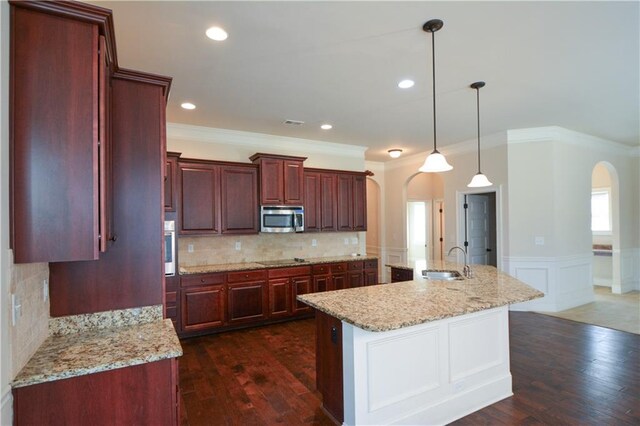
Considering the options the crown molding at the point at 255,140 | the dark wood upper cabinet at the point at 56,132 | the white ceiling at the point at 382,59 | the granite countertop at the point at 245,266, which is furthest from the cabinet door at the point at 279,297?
the dark wood upper cabinet at the point at 56,132

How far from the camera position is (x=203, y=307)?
4.34 m

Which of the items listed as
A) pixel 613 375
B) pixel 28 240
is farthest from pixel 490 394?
pixel 28 240

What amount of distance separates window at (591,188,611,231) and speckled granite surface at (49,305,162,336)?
894cm

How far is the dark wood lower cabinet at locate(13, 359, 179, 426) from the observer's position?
4.92 feet

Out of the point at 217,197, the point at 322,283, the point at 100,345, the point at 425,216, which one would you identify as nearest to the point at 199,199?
the point at 217,197

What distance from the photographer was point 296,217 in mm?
5211

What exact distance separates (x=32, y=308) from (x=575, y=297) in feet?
23.3

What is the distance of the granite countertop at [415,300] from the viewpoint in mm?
2047

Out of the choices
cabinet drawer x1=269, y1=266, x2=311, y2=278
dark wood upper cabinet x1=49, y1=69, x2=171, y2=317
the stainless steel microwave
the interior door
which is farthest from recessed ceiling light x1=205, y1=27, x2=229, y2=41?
the interior door

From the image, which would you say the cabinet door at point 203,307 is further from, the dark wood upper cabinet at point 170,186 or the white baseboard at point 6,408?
the white baseboard at point 6,408

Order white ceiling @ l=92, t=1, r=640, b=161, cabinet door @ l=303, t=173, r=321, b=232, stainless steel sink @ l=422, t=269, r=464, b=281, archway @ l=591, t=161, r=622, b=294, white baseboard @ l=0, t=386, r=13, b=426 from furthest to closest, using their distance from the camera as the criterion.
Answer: archway @ l=591, t=161, r=622, b=294 → cabinet door @ l=303, t=173, r=321, b=232 → stainless steel sink @ l=422, t=269, r=464, b=281 → white ceiling @ l=92, t=1, r=640, b=161 → white baseboard @ l=0, t=386, r=13, b=426

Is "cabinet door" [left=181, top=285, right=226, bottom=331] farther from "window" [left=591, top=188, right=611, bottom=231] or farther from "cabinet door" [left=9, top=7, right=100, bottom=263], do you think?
"window" [left=591, top=188, right=611, bottom=231]

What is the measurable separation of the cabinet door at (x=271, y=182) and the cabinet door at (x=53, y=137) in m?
3.40

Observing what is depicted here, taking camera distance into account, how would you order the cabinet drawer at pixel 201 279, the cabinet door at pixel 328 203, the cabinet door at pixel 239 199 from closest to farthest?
the cabinet drawer at pixel 201 279
the cabinet door at pixel 239 199
the cabinet door at pixel 328 203
